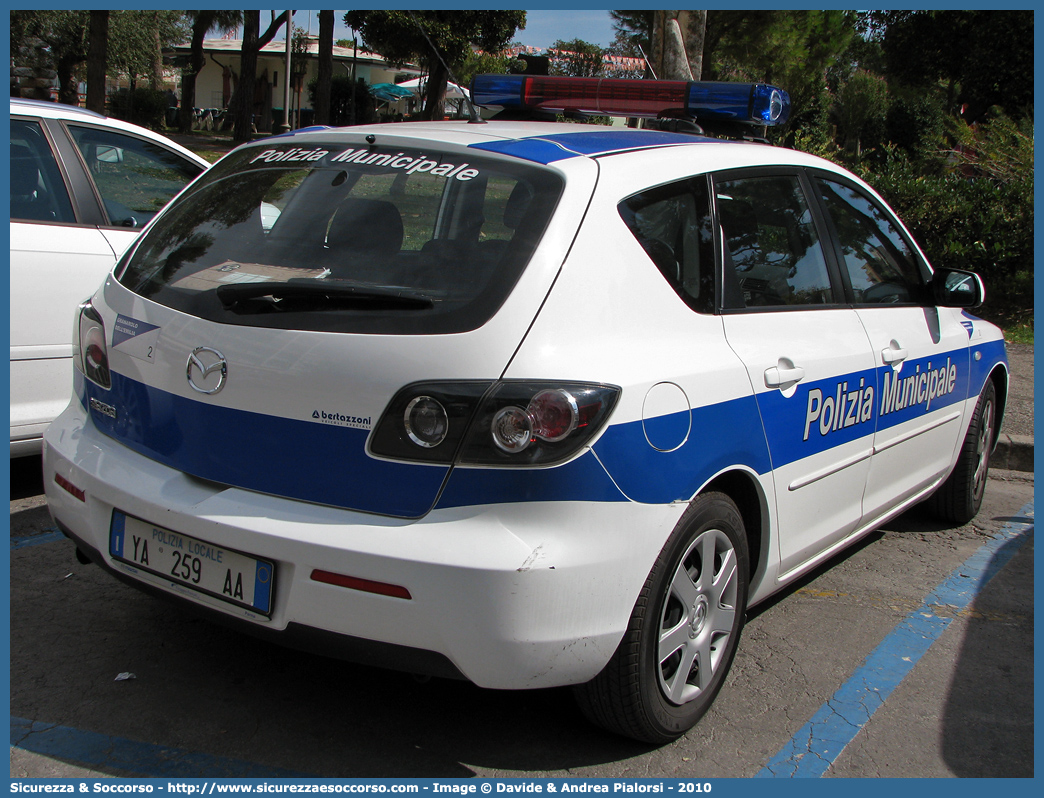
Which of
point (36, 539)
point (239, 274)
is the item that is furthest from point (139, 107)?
point (239, 274)

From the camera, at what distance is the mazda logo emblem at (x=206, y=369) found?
2.43 m

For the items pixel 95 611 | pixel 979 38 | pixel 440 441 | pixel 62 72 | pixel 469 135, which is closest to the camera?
pixel 440 441

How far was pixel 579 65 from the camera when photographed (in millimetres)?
46469

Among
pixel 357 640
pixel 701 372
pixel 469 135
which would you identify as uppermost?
pixel 469 135

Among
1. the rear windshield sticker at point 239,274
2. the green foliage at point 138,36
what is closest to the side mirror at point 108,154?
the rear windshield sticker at point 239,274

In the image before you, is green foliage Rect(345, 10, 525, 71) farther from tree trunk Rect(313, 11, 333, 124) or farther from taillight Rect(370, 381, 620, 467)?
taillight Rect(370, 381, 620, 467)

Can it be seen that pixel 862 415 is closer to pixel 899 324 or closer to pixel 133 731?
pixel 899 324

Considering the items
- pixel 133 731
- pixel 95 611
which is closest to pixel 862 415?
pixel 133 731

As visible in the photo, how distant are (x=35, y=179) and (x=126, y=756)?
9.79 ft

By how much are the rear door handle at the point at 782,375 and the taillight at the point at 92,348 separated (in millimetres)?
1916

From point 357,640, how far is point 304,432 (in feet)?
1.67

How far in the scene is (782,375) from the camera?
2887 millimetres

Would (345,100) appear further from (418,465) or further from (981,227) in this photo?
(418,465)

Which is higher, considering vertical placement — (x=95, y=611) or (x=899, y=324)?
(x=899, y=324)
